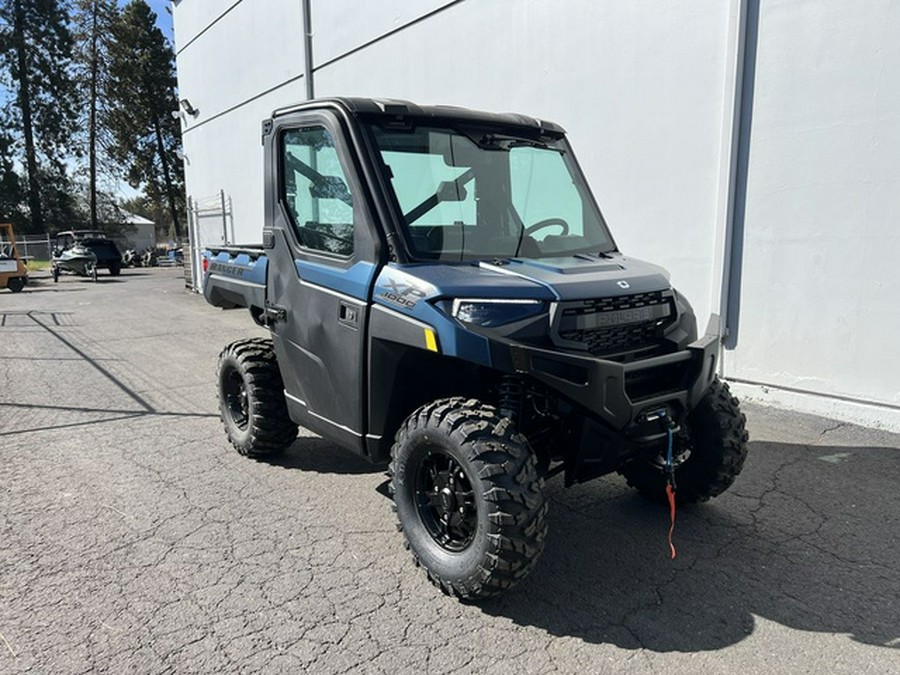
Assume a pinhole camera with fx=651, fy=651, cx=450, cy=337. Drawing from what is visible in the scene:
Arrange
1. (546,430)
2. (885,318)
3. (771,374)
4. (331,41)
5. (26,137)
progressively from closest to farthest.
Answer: (546,430), (885,318), (771,374), (331,41), (26,137)

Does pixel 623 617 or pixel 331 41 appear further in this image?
pixel 331 41

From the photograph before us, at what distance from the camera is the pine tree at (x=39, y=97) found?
4425cm

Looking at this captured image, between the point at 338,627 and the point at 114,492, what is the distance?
7.91 ft

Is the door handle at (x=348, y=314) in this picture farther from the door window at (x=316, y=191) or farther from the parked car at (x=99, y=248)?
the parked car at (x=99, y=248)

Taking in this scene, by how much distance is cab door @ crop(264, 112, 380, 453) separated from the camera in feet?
11.5

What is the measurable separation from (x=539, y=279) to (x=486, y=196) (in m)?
0.88

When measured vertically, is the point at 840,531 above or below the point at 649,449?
below

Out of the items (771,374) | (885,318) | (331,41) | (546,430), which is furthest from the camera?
(331,41)

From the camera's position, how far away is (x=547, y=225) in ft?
13.0

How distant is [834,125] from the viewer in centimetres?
575

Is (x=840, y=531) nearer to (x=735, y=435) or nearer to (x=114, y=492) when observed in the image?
(x=735, y=435)

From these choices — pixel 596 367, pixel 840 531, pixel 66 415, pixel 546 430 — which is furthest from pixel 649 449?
pixel 66 415

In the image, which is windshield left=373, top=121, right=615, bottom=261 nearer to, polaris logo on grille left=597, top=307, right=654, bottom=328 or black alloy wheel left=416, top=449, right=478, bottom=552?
polaris logo on grille left=597, top=307, right=654, bottom=328

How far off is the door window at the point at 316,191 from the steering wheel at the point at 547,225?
3.46ft
